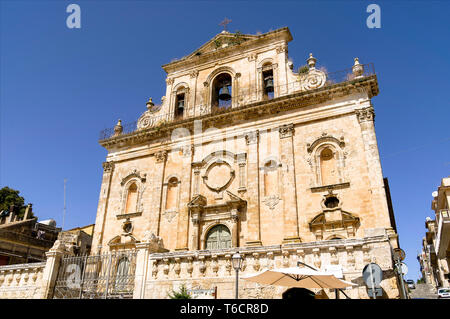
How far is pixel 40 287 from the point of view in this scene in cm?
1370

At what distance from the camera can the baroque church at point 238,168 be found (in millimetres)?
15711

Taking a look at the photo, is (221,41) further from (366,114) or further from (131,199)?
(131,199)

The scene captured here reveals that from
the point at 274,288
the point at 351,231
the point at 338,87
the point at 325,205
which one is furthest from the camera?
the point at 338,87

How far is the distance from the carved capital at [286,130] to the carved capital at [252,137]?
147 cm

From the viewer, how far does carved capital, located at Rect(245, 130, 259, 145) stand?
20.2m

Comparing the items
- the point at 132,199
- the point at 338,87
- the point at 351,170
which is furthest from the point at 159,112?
the point at 351,170

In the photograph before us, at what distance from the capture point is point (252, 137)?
66.7 feet

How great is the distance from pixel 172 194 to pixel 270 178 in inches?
260

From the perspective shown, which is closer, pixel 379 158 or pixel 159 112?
pixel 379 158

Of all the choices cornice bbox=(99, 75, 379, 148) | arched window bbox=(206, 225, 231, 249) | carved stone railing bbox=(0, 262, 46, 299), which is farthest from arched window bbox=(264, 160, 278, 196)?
carved stone railing bbox=(0, 262, 46, 299)

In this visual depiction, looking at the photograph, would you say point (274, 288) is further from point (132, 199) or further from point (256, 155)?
point (132, 199)

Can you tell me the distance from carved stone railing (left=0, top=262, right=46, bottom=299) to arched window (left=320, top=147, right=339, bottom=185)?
1402 cm

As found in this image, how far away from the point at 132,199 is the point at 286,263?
1542 centimetres

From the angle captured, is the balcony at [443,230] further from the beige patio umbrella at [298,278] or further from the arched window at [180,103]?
the arched window at [180,103]
